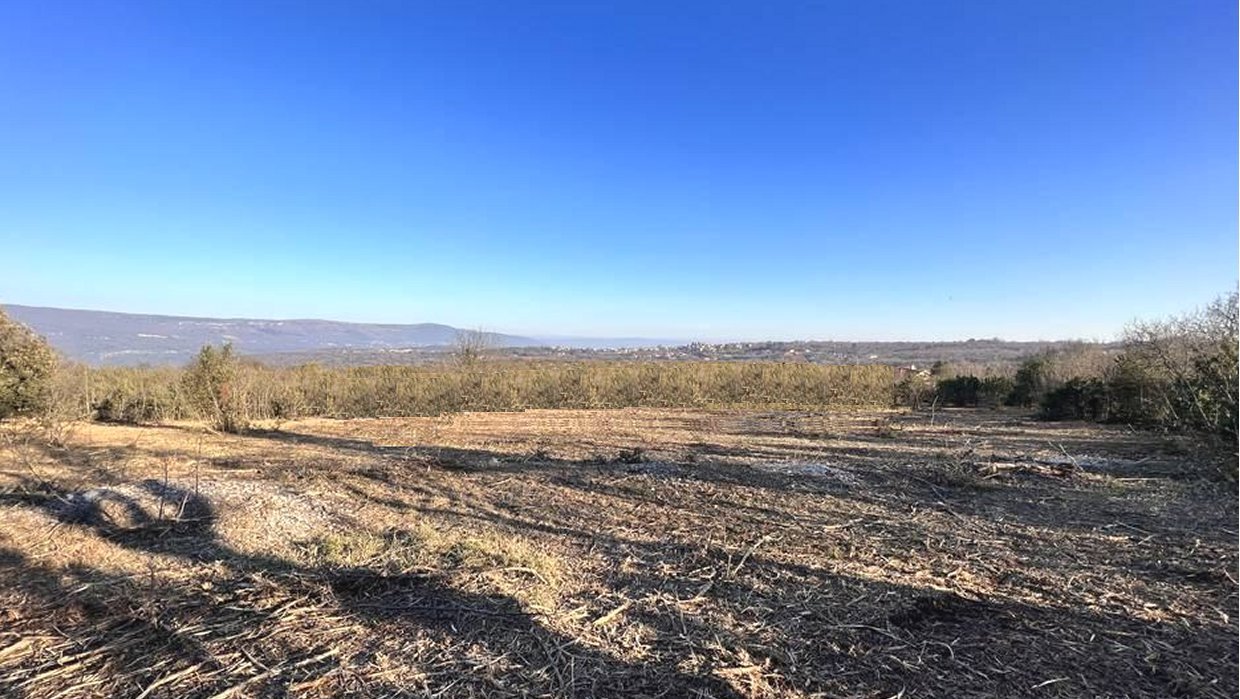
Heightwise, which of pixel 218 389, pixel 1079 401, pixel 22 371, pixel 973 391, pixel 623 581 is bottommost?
pixel 623 581

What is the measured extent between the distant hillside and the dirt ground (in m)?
10.2

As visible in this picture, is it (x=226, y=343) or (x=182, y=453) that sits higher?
(x=226, y=343)

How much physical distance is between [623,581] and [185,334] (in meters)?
42.0

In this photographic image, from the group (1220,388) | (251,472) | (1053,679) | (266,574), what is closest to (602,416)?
(251,472)

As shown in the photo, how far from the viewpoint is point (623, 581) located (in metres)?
3.84

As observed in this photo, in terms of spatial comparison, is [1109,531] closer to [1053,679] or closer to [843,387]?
[1053,679]

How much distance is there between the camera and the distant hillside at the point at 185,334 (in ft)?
62.5

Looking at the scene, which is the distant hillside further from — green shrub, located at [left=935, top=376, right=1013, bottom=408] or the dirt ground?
green shrub, located at [left=935, top=376, right=1013, bottom=408]

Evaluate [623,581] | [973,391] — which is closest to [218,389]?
[623,581]

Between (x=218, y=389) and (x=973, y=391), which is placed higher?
(x=973, y=391)

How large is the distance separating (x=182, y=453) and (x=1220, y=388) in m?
15.4

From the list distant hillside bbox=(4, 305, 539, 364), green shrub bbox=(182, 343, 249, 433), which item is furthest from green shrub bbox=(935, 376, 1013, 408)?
green shrub bbox=(182, 343, 249, 433)

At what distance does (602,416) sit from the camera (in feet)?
57.5

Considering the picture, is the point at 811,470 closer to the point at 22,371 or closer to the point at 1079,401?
the point at 1079,401
